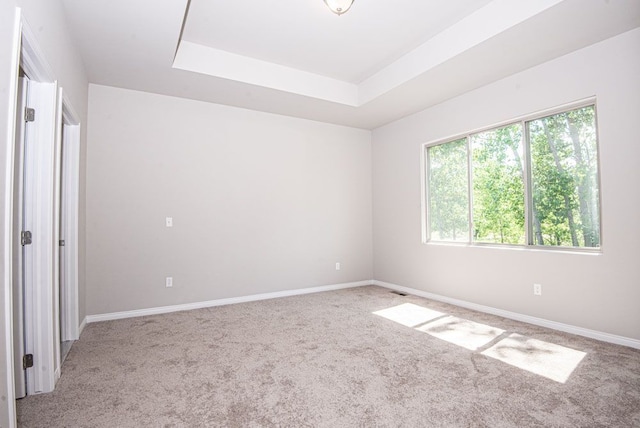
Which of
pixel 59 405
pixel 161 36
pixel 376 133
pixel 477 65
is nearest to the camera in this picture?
pixel 59 405

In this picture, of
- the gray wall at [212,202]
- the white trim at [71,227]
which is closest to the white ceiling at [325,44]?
the gray wall at [212,202]

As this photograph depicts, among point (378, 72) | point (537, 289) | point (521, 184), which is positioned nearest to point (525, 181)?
point (521, 184)

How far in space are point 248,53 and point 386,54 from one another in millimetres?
1587

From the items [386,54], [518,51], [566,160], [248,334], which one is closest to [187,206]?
[248,334]

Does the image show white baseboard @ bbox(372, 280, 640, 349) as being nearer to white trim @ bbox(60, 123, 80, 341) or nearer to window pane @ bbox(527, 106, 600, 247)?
window pane @ bbox(527, 106, 600, 247)

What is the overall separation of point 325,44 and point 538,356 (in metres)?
3.54

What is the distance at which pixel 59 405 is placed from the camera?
1947 millimetres

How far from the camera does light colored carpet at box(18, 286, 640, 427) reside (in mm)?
1821

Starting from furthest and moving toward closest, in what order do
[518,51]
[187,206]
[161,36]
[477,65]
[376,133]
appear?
1. [376,133]
2. [187,206]
3. [477,65]
4. [518,51]
5. [161,36]

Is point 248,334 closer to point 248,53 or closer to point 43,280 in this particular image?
point 43,280

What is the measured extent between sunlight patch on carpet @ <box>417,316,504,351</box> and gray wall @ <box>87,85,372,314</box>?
2.11 metres

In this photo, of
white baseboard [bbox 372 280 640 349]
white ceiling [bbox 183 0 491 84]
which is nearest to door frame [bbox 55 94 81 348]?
white ceiling [bbox 183 0 491 84]

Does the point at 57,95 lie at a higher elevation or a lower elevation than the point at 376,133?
lower

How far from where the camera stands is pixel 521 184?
362cm
